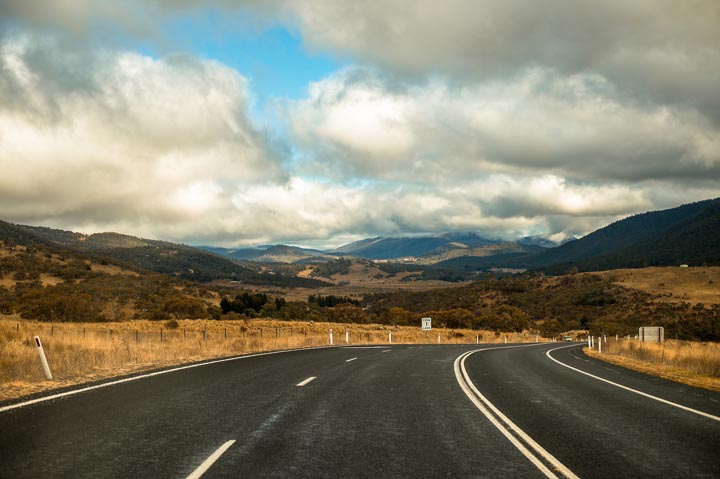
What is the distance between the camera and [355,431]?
323 inches

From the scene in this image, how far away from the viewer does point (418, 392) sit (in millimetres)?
12484

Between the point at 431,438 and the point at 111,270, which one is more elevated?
the point at 111,270

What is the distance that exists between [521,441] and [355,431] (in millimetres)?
2376

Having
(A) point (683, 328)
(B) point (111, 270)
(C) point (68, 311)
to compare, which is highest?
(B) point (111, 270)

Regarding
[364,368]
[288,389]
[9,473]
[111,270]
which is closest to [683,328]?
[364,368]

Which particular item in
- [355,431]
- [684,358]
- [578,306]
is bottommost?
[578,306]

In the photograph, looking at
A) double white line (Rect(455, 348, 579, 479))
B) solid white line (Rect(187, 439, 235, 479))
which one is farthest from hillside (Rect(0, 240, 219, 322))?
solid white line (Rect(187, 439, 235, 479))

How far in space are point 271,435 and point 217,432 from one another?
83 cm

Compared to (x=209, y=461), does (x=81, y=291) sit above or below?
above

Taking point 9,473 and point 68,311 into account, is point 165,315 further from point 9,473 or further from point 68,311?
point 9,473

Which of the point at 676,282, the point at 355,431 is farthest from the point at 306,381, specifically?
the point at 676,282

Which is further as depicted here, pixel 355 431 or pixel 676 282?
pixel 676 282

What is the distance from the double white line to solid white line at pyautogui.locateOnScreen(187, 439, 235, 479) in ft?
12.4

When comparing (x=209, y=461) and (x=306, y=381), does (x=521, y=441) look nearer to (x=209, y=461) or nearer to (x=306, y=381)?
(x=209, y=461)
